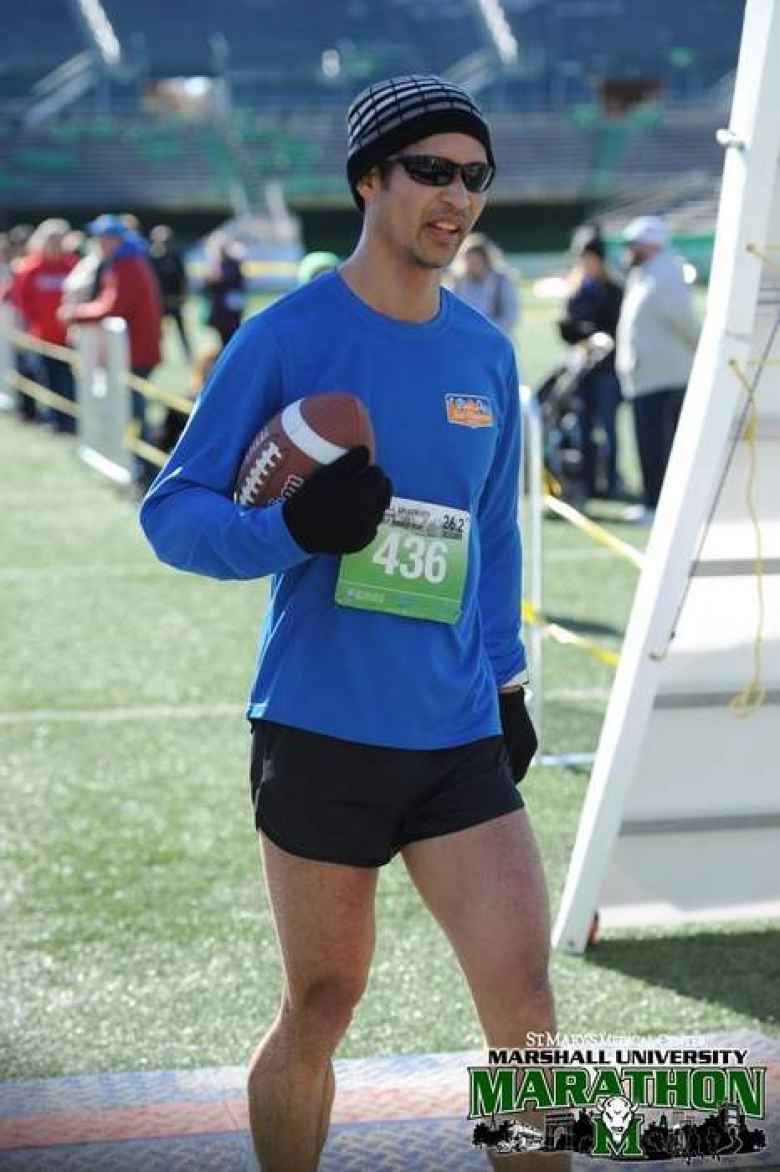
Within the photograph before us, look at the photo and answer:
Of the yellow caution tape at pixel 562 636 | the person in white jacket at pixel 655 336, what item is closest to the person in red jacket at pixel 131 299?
the person in white jacket at pixel 655 336

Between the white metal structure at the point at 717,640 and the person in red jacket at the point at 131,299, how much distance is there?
10.3 m

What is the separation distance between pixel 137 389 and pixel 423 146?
12.2 m

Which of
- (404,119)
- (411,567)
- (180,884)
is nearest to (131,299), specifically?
(180,884)

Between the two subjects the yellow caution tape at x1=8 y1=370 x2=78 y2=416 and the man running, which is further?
the yellow caution tape at x1=8 y1=370 x2=78 y2=416

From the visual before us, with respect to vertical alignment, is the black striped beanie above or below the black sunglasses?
above

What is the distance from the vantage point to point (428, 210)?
3199 millimetres

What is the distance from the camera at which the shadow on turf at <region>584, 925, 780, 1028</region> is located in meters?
4.99

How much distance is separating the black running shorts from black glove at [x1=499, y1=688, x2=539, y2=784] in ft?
1.11

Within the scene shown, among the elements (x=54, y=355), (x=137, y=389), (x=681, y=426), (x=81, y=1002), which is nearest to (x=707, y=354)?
(x=681, y=426)

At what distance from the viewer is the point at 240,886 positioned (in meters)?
6.01

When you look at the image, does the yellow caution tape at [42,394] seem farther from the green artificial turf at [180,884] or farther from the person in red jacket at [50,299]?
Result: the green artificial turf at [180,884]

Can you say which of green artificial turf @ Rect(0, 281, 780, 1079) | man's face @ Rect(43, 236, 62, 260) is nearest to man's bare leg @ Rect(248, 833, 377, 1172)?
green artificial turf @ Rect(0, 281, 780, 1079)

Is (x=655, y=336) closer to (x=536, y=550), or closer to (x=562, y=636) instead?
(x=536, y=550)

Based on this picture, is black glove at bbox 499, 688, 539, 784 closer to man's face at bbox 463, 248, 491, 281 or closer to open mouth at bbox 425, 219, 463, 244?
open mouth at bbox 425, 219, 463, 244
